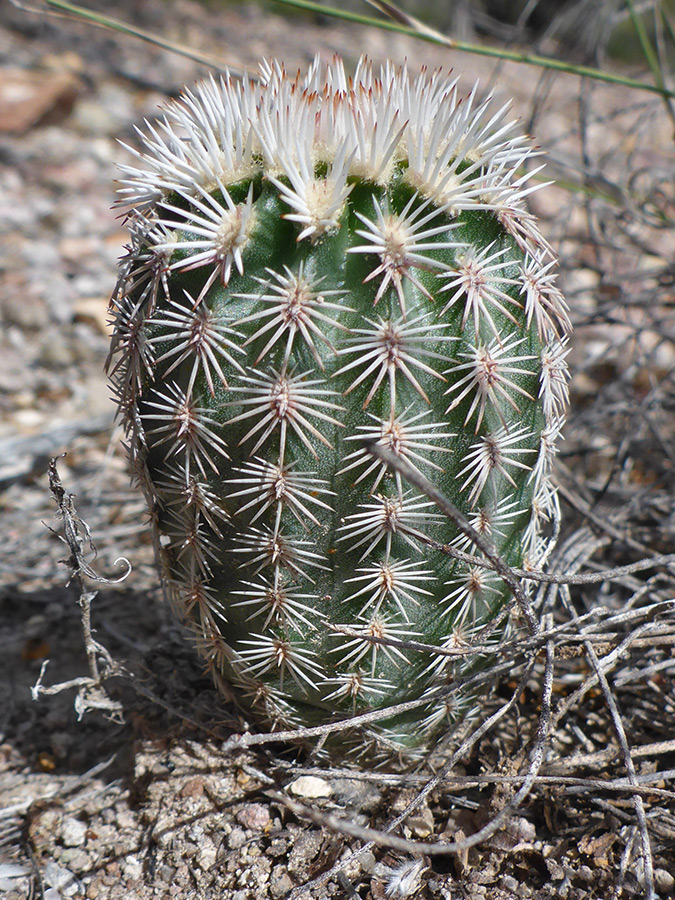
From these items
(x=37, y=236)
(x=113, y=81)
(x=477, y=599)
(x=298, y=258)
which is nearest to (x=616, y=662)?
(x=477, y=599)

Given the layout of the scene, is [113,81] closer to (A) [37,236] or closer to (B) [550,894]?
(A) [37,236]

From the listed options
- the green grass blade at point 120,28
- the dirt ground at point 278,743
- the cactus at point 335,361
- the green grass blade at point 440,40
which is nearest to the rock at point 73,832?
the dirt ground at point 278,743

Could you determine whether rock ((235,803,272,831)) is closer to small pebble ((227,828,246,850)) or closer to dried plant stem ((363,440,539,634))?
small pebble ((227,828,246,850))

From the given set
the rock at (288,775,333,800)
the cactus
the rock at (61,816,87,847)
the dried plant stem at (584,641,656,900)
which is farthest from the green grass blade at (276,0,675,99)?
the rock at (61,816,87,847)

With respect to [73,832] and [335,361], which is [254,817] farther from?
[335,361]

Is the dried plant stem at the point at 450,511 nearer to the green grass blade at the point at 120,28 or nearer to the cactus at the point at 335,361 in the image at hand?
the cactus at the point at 335,361

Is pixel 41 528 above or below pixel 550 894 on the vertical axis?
below

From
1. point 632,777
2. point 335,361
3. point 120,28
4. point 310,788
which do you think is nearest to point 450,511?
point 335,361

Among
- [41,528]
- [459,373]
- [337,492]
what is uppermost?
[459,373]
